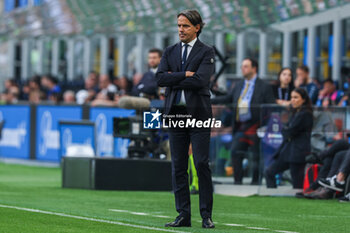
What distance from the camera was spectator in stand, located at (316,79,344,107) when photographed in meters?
17.7

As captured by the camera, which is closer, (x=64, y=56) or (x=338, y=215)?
(x=338, y=215)

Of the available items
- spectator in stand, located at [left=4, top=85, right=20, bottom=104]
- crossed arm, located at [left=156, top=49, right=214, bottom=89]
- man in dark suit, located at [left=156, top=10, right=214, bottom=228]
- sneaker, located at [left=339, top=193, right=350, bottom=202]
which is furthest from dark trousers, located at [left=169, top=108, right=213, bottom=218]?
spectator in stand, located at [left=4, top=85, right=20, bottom=104]

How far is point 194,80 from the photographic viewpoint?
9977 mm

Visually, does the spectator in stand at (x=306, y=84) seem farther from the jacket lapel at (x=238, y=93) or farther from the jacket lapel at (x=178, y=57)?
the jacket lapel at (x=178, y=57)

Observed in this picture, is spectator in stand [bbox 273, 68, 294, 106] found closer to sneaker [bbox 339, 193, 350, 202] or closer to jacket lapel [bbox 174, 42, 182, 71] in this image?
sneaker [bbox 339, 193, 350, 202]

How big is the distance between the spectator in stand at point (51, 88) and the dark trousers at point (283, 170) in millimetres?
11496

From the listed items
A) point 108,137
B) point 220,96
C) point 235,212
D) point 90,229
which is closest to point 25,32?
point 108,137

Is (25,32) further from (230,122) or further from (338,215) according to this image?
(338,215)

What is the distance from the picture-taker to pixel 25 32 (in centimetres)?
3195

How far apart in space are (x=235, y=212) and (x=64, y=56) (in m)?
31.2

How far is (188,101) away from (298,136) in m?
5.49

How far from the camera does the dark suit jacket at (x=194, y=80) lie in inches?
394

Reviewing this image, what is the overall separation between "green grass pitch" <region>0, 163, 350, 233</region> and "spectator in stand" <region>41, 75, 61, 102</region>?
1020 cm

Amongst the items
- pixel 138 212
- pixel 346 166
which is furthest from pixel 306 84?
pixel 138 212
